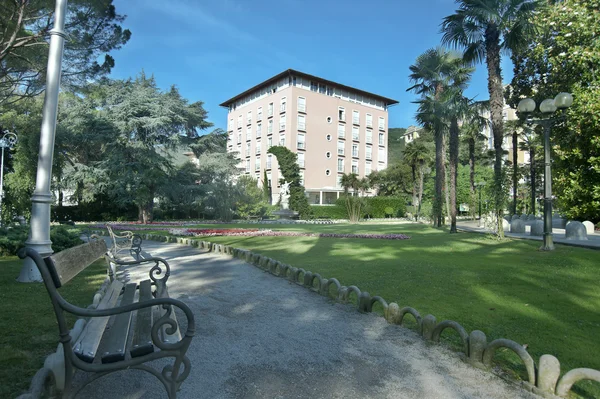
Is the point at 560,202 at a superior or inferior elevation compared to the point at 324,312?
superior

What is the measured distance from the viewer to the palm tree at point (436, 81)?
24.6 metres

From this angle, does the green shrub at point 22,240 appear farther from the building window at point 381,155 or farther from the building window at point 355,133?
the building window at point 381,155

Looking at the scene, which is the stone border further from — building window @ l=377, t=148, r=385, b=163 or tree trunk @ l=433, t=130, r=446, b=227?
building window @ l=377, t=148, r=385, b=163

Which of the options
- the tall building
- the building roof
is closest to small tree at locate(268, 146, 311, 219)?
the tall building

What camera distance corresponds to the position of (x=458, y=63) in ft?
83.9

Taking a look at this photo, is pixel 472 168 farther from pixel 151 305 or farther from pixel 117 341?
pixel 151 305

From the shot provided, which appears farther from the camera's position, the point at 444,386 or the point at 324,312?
the point at 324,312

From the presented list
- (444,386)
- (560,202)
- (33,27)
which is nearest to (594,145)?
(560,202)

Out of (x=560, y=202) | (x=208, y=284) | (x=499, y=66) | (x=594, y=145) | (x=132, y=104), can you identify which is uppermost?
(x=132, y=104)

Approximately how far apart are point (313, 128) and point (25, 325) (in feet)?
167

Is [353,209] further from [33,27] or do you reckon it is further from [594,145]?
[33,27]

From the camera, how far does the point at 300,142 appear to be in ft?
172

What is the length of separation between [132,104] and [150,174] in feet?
18.7

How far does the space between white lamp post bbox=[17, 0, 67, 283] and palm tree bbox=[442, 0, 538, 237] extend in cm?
1300
